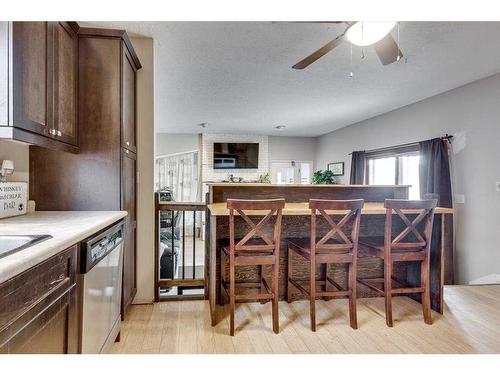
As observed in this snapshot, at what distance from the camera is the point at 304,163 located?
8.68m

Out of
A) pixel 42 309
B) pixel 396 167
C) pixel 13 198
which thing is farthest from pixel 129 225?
pixel 396 167

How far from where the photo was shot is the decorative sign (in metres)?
1.84

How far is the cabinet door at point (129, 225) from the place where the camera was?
2.42 metres

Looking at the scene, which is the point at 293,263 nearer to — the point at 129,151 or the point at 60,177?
the point at 129,151

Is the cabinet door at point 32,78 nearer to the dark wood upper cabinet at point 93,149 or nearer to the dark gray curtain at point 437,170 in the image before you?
the dark wood upper cabinet at point 93,149

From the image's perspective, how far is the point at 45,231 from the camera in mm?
1437

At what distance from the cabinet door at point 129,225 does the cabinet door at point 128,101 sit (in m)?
0.11

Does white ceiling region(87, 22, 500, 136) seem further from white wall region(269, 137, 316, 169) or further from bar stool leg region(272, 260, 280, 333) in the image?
white wall region(269, 137, 316, 169)

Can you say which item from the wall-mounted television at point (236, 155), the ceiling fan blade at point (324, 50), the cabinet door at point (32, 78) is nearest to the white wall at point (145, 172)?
the cabinet door at point (32, 78)

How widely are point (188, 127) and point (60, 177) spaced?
5.10m

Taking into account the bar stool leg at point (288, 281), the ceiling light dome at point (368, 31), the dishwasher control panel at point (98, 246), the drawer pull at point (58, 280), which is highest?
the ceiling light dome at point (368, 31)

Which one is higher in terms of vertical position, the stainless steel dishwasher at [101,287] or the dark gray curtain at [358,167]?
the dark gray curtain at [358,167]
